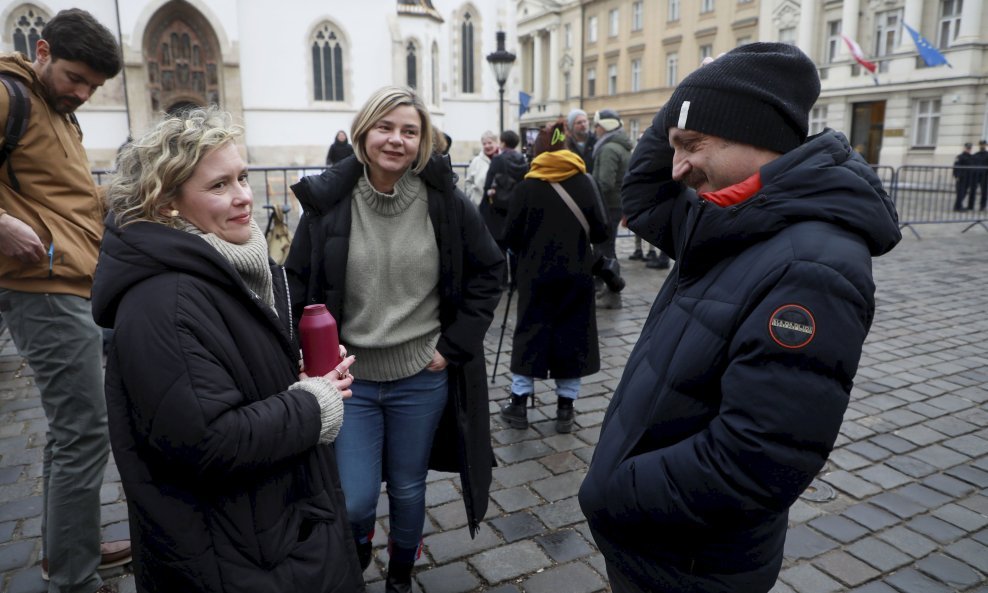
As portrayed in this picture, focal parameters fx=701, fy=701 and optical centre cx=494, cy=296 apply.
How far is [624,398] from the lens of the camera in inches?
70.0

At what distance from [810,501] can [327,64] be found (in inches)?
1302

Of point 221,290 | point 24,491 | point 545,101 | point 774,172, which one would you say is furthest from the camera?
point 545,101

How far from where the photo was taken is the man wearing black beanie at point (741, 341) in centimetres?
140

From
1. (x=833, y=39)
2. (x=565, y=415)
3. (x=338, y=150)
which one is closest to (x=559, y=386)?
(x=565, y=415)

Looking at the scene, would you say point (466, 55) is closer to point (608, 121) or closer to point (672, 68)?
point (672, 68)

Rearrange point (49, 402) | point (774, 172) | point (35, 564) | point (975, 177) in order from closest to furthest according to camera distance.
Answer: point (774, 172), point (49, 402), point (35, 564), point (975, 177)

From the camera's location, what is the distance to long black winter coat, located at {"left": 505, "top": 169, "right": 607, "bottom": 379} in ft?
Answer: 15.6

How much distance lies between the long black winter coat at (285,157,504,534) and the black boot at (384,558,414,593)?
0.32 metres

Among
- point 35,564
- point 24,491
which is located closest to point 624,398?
point 35,564

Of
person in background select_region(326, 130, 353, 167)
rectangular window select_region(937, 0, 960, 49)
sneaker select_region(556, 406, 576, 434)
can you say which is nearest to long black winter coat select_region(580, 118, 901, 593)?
sneaker select_region(556, 406, 576, 434)

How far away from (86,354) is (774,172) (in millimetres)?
2592

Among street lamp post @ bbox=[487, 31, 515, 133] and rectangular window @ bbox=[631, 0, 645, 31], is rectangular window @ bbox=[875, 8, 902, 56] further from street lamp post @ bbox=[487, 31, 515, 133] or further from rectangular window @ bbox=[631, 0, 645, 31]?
street lamp post @ bbox=[487, 31, 515, 133]

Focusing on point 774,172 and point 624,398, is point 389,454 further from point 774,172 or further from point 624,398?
point 774,172

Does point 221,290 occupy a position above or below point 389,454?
above
